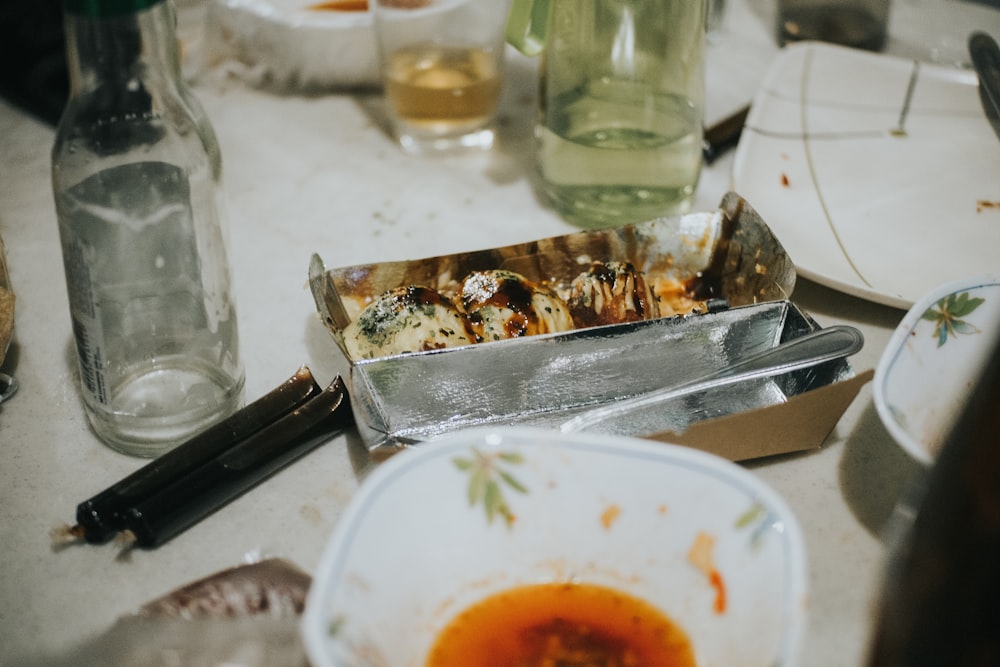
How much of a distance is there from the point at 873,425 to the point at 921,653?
362 mm

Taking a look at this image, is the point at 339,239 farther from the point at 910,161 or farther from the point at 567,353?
the point at 910,161

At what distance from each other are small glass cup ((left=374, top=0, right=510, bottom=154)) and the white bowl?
1.87 ft

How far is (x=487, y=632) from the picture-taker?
50 centimetres

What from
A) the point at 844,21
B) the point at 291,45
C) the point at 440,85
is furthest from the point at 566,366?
the point at 844,21

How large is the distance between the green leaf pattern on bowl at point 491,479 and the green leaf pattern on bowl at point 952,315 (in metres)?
0.33

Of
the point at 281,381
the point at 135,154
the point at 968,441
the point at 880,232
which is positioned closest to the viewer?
the point at 968,441

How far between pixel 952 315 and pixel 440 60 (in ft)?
2.03

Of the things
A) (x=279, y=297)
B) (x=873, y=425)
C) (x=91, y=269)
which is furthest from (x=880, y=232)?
(x=91, y=269)

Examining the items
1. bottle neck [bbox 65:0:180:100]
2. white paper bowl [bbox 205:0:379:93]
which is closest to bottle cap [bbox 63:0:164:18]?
bottle neck [bbox 65:0:180:100]

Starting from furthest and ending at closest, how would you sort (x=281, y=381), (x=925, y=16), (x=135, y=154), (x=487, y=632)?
(x=925, y=16) < (x=281, y=381) < (x=135, y=154) < (x=487, y=632)

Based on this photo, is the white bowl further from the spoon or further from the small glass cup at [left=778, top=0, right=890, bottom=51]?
the small glass cup at [left=778, top=0, right=890, bottom=51]

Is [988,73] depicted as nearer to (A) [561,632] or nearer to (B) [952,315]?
(B) [952,315]

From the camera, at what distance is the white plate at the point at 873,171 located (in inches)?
33.2

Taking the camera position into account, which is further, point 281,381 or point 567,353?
point 281,381
